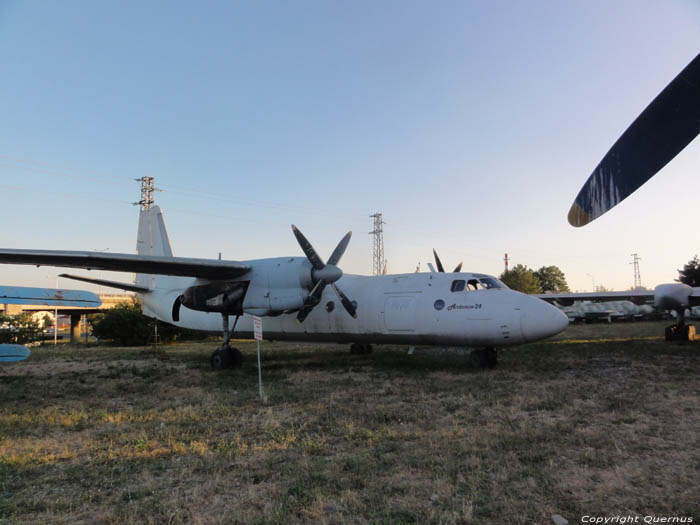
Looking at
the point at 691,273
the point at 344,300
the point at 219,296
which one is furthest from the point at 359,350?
the point at 691,273

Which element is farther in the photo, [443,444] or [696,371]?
[696,371]

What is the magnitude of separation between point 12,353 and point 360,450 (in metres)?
11.5

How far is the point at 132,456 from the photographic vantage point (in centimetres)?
519

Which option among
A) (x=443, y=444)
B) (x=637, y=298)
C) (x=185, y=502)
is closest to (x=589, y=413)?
(x=443, y=444)

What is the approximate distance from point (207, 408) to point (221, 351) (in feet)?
19.6

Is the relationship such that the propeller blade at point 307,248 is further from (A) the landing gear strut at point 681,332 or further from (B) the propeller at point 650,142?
(A) the landing gear strut at point 681,332

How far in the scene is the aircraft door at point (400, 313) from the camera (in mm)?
11773

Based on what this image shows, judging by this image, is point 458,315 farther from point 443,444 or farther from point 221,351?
point 221,351

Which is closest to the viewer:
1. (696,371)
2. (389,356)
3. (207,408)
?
(207,408)

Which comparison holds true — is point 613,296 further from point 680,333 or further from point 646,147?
Result: point 646,147

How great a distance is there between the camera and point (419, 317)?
38.0ft

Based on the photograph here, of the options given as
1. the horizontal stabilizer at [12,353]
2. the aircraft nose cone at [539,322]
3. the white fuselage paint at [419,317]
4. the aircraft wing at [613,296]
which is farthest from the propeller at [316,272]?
the aircraft wing at [613,296]

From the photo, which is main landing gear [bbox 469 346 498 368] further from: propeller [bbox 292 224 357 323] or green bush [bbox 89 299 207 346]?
green bush [bbox 89 299 207 346]

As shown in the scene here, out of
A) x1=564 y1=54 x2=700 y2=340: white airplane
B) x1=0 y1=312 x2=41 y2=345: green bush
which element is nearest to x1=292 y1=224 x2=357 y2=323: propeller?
x1=564 y1=54 x2=700 y2=340: white airplane
